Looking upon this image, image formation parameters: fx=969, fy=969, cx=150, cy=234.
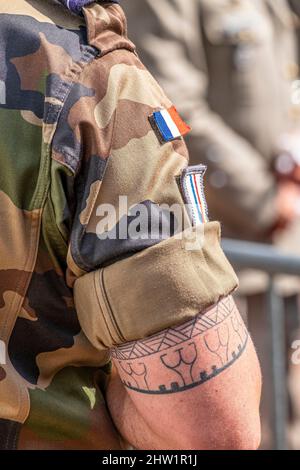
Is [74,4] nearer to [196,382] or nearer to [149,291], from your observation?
[149,291]

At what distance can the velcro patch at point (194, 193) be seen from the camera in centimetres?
121

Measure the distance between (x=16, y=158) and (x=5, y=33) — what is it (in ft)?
0.52

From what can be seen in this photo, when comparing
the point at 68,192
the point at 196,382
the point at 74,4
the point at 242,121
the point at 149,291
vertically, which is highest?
the point at 74,4

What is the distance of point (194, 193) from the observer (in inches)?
48.4

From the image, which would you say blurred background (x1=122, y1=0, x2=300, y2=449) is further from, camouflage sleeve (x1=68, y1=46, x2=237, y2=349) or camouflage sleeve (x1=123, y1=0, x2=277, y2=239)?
camouflage sleeve (x1=68, y1=46, x2=237, y2=349)

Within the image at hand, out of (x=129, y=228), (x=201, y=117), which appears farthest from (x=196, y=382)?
(x=201, y=117)

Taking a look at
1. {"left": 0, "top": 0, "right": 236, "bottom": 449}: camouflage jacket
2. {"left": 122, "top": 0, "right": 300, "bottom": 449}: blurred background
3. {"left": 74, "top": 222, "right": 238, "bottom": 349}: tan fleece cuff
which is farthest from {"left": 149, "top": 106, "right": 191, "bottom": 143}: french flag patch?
{"left": 122, "top": 0, "right": 300, "bottom": 449}: blurred background

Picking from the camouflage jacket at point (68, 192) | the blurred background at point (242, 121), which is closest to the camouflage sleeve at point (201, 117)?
the blurred background at point (242, 121)

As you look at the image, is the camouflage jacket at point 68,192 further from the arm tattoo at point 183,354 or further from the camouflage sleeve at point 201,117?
the camouflage sleeve at point 201,117

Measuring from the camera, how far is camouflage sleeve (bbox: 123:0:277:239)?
9.57ft

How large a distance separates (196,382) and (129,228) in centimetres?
21

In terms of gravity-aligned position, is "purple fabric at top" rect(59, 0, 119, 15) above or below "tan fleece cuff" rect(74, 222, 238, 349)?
above

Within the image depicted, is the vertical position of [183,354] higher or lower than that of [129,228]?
lower
